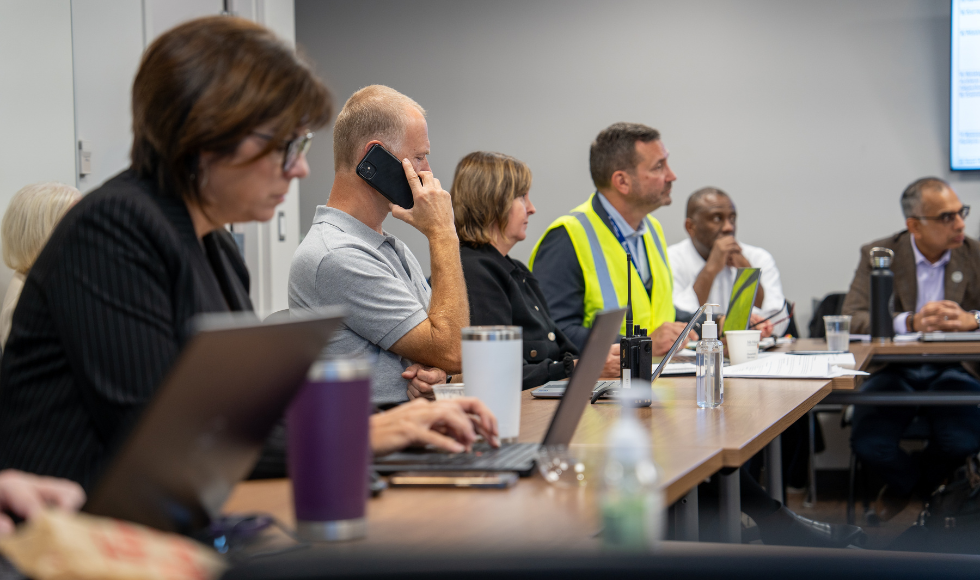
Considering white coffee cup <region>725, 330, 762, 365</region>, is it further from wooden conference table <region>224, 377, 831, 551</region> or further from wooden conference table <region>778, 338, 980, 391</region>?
wooden conference table <region>224, 377, 831, 551</region>

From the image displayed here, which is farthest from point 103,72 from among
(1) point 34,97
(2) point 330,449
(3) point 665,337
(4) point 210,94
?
(2) point 330,449

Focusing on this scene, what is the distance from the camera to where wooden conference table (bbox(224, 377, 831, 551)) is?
2.52 feet

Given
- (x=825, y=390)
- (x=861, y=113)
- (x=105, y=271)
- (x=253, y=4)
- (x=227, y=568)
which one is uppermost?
(x=253, y=4)

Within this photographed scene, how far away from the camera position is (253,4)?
3.93m

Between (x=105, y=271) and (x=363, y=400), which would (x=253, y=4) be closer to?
(x=105, y=271)

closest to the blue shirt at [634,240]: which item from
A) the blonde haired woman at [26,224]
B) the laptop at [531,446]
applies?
the blonde haired woman at [26,224]

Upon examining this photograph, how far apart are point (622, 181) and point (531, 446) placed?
2378mm

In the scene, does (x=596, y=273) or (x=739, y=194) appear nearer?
(x=596, y=273)

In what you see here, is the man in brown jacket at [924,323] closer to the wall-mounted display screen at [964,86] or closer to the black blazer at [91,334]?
the wall-mounted display screen at [964,86]

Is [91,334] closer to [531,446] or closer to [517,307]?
[531,446]

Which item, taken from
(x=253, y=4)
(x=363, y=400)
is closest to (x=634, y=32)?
(x=253, y=4)

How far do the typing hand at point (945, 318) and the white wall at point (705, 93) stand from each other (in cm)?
116

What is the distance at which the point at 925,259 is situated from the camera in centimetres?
375

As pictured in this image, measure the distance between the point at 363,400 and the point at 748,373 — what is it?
1.63 metres
